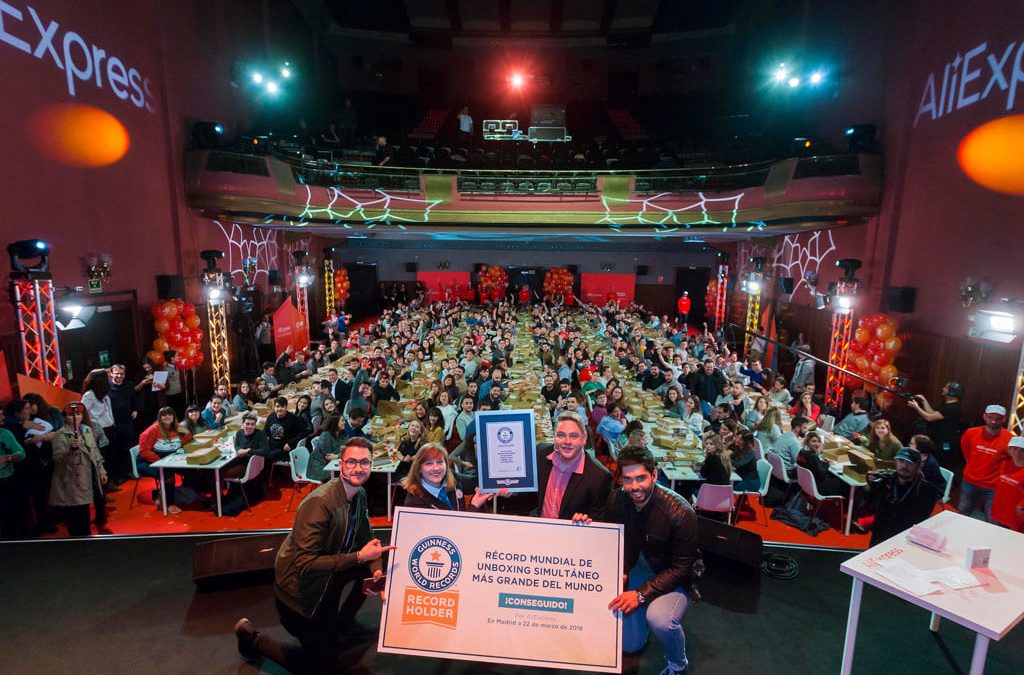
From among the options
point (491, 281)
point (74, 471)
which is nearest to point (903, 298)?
point (74, 471)

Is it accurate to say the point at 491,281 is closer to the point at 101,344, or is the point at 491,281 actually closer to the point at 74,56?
the point at 101,344

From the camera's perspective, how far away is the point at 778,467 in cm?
647

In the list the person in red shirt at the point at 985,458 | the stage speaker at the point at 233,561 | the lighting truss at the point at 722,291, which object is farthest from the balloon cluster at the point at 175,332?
the lighting truss at the point at 722,291

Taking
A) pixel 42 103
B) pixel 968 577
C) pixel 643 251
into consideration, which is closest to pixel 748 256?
pixel 643 251

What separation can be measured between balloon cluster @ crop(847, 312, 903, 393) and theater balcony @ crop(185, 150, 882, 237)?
3163 millimetres

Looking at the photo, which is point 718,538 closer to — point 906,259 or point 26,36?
point 906,259

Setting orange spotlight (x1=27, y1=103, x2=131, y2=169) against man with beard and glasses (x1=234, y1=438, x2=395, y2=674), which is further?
orange spotlight (x1=27, y1=103, x2=131, y2=169)

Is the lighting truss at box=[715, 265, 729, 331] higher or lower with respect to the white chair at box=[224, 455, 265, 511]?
higher

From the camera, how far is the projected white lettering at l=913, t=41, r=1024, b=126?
7.30m

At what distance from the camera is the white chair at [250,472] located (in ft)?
20.9

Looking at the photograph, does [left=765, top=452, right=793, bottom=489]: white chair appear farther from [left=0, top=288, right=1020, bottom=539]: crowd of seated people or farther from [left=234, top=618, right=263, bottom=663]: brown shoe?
[left=234, top=618, right=263, bottom=663]: brown shoe

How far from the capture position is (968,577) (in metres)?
2.83

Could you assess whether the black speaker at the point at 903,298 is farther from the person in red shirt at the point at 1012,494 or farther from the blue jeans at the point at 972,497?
the person in red shirt at the point at 1012,494

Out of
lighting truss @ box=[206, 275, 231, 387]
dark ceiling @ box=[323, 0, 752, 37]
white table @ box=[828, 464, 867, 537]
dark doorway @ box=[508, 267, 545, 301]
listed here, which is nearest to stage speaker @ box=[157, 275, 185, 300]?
lighting truss @ box=[206, 275, 231, 387]
